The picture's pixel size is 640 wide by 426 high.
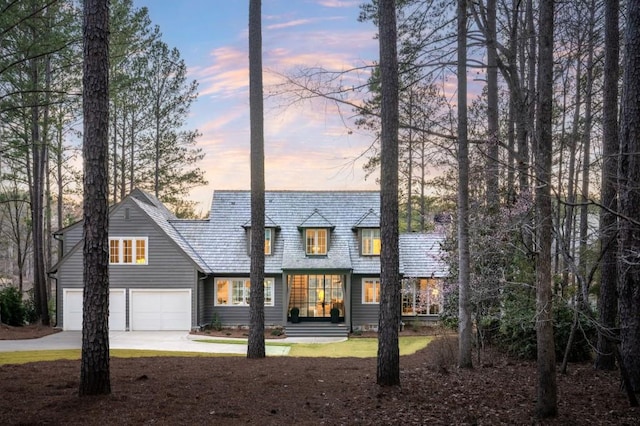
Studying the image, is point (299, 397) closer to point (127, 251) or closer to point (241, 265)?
point (241, 265)

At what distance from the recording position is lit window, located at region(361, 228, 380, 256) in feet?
79.1

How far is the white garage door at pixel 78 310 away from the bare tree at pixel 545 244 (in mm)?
19787

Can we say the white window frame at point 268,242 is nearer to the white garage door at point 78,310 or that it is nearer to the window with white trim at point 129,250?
the window with white trim at point 129,250

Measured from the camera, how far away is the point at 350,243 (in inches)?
960

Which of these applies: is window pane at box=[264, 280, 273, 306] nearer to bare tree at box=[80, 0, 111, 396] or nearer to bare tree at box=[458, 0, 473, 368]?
bare tree at box=[458, 0, 473, 368]

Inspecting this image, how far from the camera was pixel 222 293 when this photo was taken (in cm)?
2347

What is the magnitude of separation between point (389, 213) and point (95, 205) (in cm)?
442

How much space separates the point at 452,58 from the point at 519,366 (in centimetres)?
675

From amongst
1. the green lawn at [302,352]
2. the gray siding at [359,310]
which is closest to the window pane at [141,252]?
the green lawn at [302,352]

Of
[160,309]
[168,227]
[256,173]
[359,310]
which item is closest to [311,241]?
[359,310]

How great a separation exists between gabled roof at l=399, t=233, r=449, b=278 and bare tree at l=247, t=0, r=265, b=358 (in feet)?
40.4

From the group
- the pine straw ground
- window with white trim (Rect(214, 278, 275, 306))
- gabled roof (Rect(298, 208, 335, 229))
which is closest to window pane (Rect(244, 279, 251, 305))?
window with white trim (Rect(214, 278, 275, 306))

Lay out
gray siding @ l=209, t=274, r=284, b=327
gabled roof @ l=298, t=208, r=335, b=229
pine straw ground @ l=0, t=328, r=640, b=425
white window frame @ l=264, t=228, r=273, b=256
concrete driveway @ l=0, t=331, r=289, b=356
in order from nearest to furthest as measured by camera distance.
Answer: pine straw ground @ l=0, t=328, r=640, b=425, concrete driveway @ l=0, t=331, r=289, b=356, gray siding @ l=209, t=274, r=284, b=327, gabled roof @ l=298, t=208, r=335, b=229, white window frame @ l=264, t=228, r=273, b=256

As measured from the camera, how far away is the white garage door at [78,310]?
2194 cm
